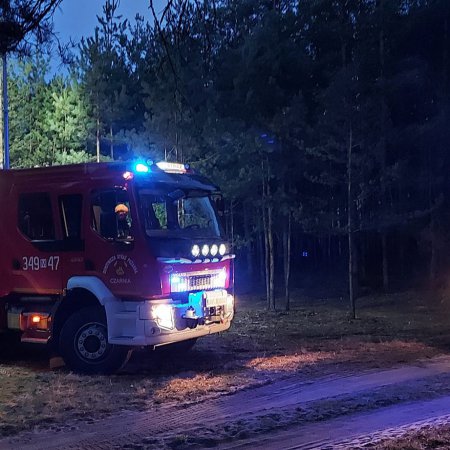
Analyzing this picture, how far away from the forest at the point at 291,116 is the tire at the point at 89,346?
8.50 meters

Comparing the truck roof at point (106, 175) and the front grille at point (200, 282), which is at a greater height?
the truck roof at point (106, 175)

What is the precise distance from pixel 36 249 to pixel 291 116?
10750 millimetres

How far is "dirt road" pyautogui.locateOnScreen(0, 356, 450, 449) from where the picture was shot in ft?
18.4

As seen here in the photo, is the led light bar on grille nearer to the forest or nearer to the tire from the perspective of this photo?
the tire

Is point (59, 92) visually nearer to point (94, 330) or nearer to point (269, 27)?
point (269, 27)

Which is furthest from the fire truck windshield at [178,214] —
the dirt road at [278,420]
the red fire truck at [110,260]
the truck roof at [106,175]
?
the dirt road at [278,420]

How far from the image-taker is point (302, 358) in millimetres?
9727

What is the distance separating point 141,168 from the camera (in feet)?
A: 28.7

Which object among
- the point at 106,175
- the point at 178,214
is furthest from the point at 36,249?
the point at 178,214

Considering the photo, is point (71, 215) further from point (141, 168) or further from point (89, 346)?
point (89, 346)

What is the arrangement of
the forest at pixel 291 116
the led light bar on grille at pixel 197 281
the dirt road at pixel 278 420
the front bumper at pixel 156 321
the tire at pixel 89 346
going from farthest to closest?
the forest at pixel 291 116
the tire at pixel 89 346
the led light bar on grille at pixel 197 281
the front bumper at pixel 156 321
the dirt road at pixel 278 420

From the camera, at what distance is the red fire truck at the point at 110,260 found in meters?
8.48

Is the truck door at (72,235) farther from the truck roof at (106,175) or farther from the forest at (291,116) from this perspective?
the forest at (291,116)

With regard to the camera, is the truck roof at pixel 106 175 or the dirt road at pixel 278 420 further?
the truck roof at pixel 106 175
